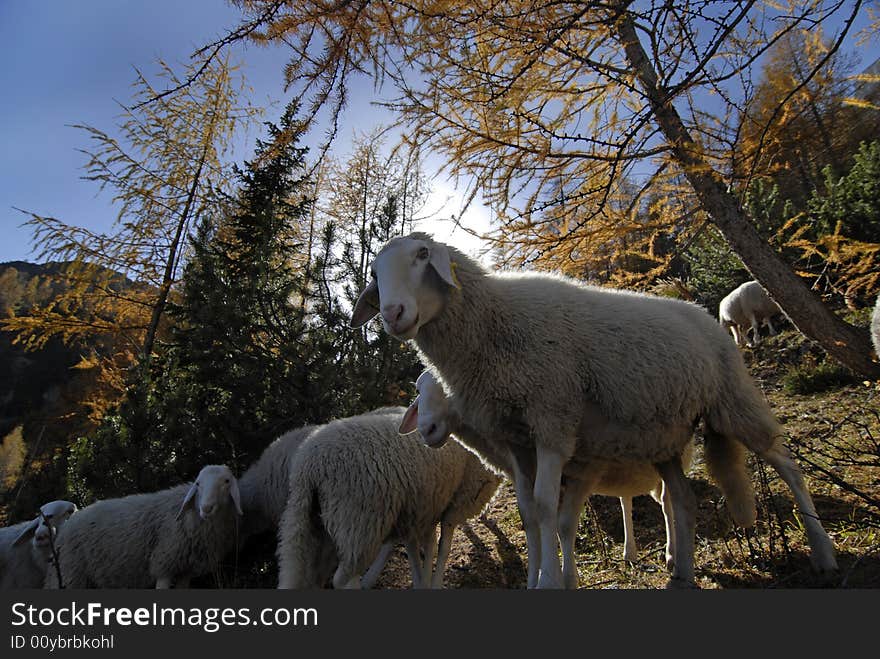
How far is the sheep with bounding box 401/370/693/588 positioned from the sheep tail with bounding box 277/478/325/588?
893 mm

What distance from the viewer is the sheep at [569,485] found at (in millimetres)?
3027

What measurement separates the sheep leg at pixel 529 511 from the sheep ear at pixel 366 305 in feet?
3.93

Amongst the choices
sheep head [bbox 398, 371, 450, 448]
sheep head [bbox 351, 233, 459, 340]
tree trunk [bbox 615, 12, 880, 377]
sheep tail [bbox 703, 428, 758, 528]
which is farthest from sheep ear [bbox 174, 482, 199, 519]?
tree trunk [bbox 615, 12, 880, 377]

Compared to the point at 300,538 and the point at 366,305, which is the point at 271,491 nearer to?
the point at 300,538

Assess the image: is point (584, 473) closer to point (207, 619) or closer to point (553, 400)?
point (553, 400)

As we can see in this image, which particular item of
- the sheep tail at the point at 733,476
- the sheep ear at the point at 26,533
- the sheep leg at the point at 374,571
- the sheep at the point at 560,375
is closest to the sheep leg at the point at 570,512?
the sheep at the point at 560,375

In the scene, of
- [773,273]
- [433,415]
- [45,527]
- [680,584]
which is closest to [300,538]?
[433,415]

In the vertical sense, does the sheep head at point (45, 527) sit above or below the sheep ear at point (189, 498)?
below

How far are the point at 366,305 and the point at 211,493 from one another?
7.29 ft

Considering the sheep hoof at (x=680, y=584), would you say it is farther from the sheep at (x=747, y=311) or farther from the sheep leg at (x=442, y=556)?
the sheep at (x=747, y=311)

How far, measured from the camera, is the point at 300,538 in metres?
3.38

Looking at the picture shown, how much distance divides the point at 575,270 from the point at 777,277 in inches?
64.9

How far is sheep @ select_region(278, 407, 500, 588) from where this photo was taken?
3.34m

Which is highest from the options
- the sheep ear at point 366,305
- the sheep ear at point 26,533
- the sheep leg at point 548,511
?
the sheep ear at point 366,305
